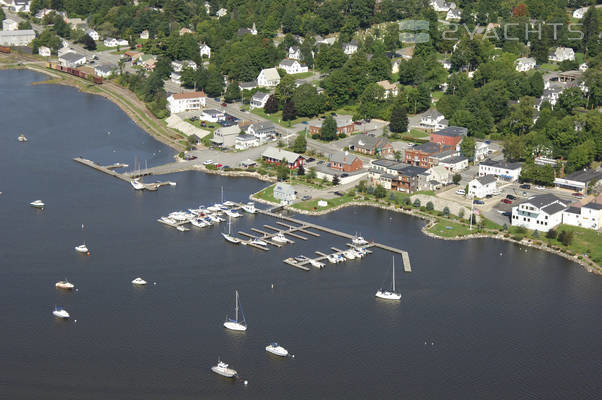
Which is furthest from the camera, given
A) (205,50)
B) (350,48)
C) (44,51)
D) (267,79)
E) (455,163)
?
(44,51)

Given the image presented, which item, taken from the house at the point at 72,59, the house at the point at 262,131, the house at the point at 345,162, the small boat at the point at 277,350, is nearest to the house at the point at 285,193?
the house at the point at 345,162

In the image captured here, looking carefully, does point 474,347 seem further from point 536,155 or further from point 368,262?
point 536,155

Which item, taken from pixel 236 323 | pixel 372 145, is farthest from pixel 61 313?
pixel 372 145

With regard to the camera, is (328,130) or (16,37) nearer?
(328,130)

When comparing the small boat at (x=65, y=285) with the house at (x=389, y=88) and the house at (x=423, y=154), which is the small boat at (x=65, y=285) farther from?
the house at (x=389, y=88)

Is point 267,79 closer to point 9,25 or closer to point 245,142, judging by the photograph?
point 245,142

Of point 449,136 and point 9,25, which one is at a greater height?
point 9,25
